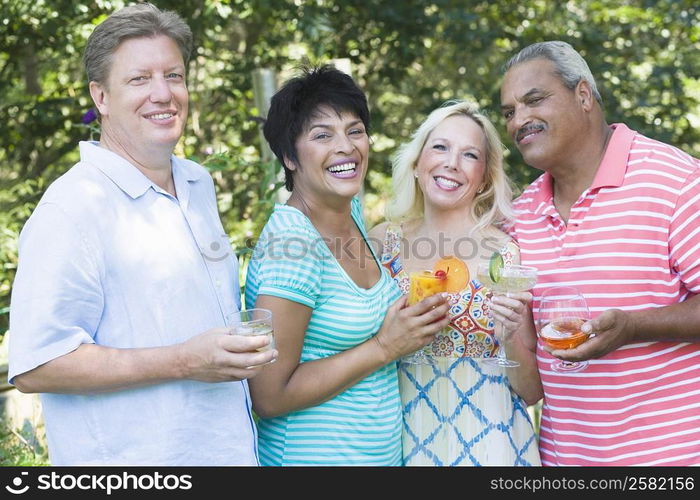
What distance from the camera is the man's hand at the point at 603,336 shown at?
8.48 ft

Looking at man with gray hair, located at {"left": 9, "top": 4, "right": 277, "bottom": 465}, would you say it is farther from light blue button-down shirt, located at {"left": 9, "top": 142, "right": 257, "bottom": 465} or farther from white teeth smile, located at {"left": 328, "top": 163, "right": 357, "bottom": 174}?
white teeth smile, located at {"left": 328, "top": 163, "right": 357, "bottom": 174}

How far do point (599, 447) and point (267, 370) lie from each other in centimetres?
121

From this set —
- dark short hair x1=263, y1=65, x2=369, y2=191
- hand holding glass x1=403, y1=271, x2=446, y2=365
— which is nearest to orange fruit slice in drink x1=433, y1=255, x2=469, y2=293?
hand holding glass x1=403, y1=271, x2=446, y2=365

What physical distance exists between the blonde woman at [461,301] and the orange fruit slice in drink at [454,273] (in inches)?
0.8

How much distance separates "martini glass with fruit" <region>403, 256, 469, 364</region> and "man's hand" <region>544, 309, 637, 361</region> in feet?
1.51

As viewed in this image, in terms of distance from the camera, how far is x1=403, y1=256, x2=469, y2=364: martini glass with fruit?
2.79 meters

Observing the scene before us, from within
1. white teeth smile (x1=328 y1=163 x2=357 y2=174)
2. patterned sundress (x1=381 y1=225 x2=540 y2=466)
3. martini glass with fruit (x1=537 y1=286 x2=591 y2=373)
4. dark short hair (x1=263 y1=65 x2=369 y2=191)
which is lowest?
patterned sundress (x1=381 y1=225 x2=540 y2=466)

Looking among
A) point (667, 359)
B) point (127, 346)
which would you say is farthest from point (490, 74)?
point (127, 346)

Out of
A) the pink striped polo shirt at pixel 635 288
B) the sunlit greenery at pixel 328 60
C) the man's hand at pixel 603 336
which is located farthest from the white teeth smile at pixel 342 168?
the sunlit greenery at pixel 328 60

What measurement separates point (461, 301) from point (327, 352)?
595mm

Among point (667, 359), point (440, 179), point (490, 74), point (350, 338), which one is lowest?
point (667, 359)

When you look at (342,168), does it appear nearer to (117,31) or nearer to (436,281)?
(436,281)

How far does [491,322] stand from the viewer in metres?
3.05

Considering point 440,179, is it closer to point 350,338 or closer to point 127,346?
point 350,338
